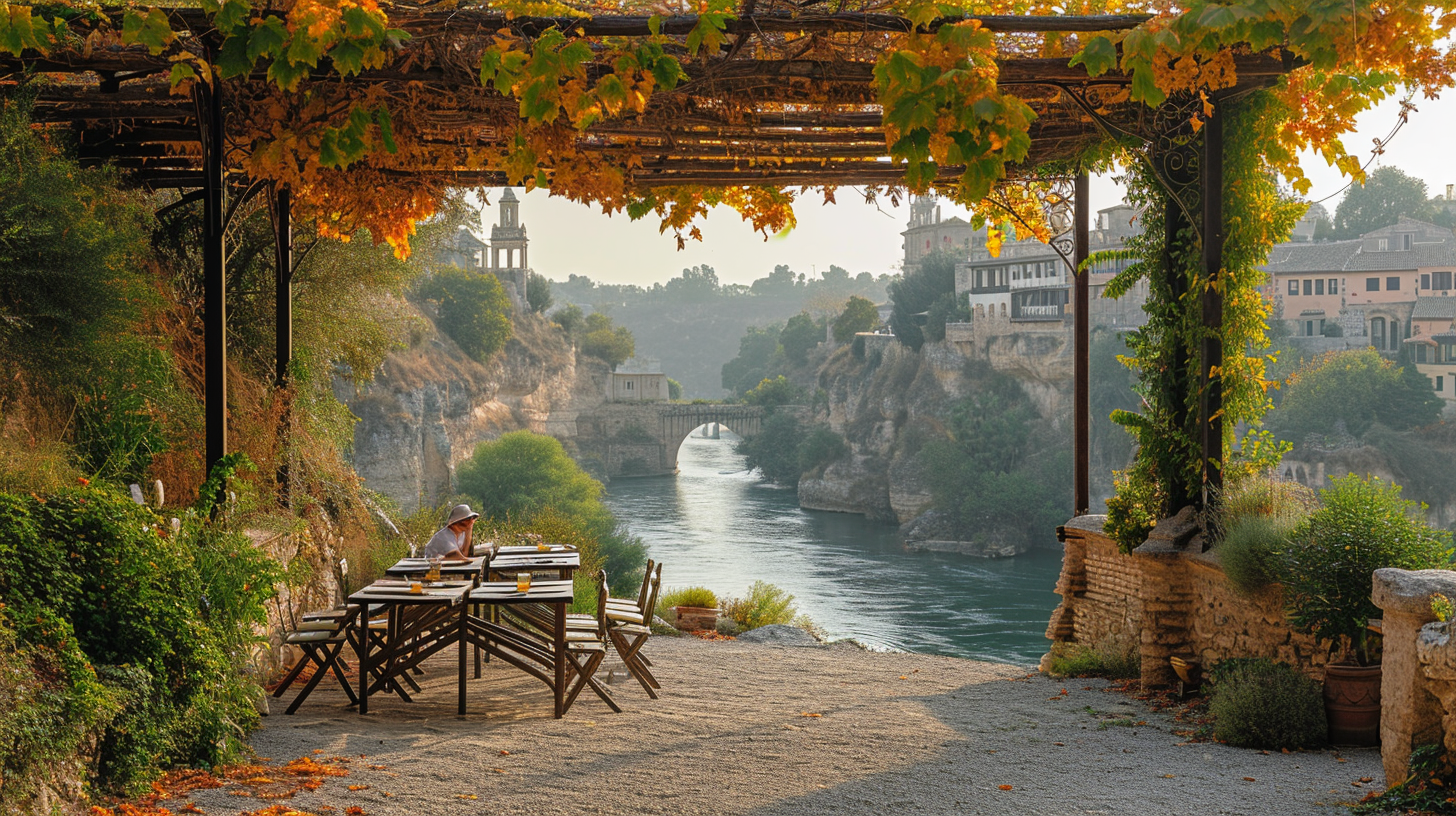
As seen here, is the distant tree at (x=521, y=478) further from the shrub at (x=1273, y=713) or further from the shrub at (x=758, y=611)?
the shrub at (x=1273, y=713)

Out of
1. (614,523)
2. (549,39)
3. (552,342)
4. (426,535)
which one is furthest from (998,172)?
(552,342)

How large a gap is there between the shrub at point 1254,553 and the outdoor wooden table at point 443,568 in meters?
3.79

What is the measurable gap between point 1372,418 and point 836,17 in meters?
44.0

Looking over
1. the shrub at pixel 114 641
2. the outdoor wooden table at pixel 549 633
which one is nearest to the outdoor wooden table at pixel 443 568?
the outdoor wooden table at pixel 549 633

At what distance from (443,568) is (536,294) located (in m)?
58.9

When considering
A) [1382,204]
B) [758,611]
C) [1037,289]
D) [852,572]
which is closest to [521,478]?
[852,572]

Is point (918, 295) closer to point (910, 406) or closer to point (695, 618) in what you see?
point (910, 406)

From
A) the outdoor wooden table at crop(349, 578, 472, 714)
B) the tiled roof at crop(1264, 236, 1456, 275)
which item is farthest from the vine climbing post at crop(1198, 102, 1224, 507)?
the tiled roof at crop(1264, 236, 1456, 275)

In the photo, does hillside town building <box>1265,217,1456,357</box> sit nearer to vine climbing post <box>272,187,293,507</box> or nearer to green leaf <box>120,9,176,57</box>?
vine climbing post <box>272,187,293,507</box>

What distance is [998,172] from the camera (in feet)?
14.7

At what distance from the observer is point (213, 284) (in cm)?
558

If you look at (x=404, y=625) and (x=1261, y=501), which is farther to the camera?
(x=404, y=625)

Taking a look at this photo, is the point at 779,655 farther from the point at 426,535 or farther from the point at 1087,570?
the point at 426,535

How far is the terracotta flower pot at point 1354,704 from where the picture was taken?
4.70 m
